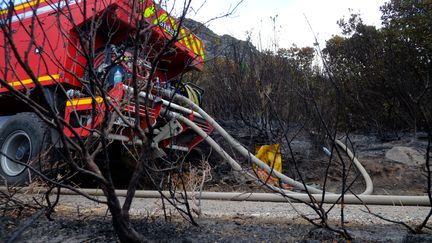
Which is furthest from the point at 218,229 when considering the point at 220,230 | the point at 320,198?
the point at 320,198

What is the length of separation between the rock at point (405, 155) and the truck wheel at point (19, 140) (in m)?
5.79

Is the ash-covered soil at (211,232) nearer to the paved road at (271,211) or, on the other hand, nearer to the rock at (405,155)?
the paved road at (271,211)

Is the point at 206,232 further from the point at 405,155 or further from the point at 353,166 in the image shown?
the point at 405,155

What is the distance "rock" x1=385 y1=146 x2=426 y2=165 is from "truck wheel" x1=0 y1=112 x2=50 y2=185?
19.0 feet

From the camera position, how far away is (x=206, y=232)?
2.32m

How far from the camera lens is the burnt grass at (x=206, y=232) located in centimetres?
216

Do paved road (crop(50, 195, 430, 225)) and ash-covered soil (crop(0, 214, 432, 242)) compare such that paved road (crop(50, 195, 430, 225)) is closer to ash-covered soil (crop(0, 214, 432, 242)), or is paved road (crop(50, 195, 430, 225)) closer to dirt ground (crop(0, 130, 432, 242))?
dirt ground (crop(0, 130, 432, 242))

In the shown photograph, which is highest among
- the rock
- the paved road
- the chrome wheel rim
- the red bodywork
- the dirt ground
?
the red bodywork

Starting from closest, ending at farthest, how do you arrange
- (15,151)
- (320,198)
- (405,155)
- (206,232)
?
(206,232), (320,198), (15,151), (405,155)

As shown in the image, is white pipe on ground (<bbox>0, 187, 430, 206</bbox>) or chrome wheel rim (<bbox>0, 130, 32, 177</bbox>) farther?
chrome wheel rim (<bbox>0, 130, 32, 177</bbox>)

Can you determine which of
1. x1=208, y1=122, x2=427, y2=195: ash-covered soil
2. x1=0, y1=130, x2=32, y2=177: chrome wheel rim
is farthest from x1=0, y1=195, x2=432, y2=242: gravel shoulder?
x1=208, y1=122, x2=427, y2=195: ash-covered soil

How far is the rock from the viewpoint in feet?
21.4

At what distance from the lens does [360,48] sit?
360 inches

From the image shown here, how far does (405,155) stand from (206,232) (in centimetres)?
559
